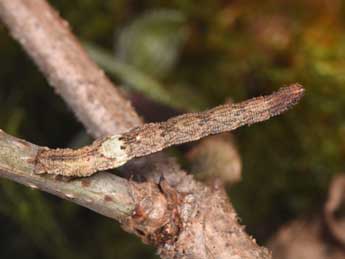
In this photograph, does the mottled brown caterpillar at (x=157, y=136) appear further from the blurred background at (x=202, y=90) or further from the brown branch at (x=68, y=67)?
the blurred background at (x=202, y=90)

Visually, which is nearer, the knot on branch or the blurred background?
the knot on branch

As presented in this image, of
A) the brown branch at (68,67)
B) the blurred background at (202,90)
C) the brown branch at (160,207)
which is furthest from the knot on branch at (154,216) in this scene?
the blurred background at (202,90)

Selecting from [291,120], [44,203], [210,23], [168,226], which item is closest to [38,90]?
[44,203]

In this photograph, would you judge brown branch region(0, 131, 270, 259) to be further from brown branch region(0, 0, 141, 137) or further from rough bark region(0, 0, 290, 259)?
brown branch region(0, 0, 141, 137)

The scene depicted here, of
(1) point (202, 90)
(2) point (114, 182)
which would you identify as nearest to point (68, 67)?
(2) point (114, 182)

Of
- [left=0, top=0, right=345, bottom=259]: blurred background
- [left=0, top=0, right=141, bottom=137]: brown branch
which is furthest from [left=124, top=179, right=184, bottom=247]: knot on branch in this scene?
[left=0, top=0, right=345, bottom=259]: blurred background

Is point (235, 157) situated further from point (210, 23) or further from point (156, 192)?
point (210, 23)
